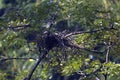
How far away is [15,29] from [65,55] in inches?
22.5

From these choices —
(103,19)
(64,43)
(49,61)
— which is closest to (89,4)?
(103,19)

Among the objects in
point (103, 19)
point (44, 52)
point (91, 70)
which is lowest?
point (91, 70)

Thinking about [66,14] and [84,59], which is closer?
[66,14]

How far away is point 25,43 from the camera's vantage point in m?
3.94

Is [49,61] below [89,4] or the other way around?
below

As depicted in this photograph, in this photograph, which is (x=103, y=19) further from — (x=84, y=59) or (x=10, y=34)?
(x=10, y=34)

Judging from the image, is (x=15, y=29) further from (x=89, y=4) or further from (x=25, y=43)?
(x=89, y=4)

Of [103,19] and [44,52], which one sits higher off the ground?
[103,19]

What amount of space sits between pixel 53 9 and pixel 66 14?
0.15 m

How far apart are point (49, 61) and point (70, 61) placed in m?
0.27

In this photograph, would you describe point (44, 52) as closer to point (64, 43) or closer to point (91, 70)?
point (64, 43)

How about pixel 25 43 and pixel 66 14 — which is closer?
pixel 66 14

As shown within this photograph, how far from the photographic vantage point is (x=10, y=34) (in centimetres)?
379

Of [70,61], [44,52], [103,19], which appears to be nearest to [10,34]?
[44,52]
